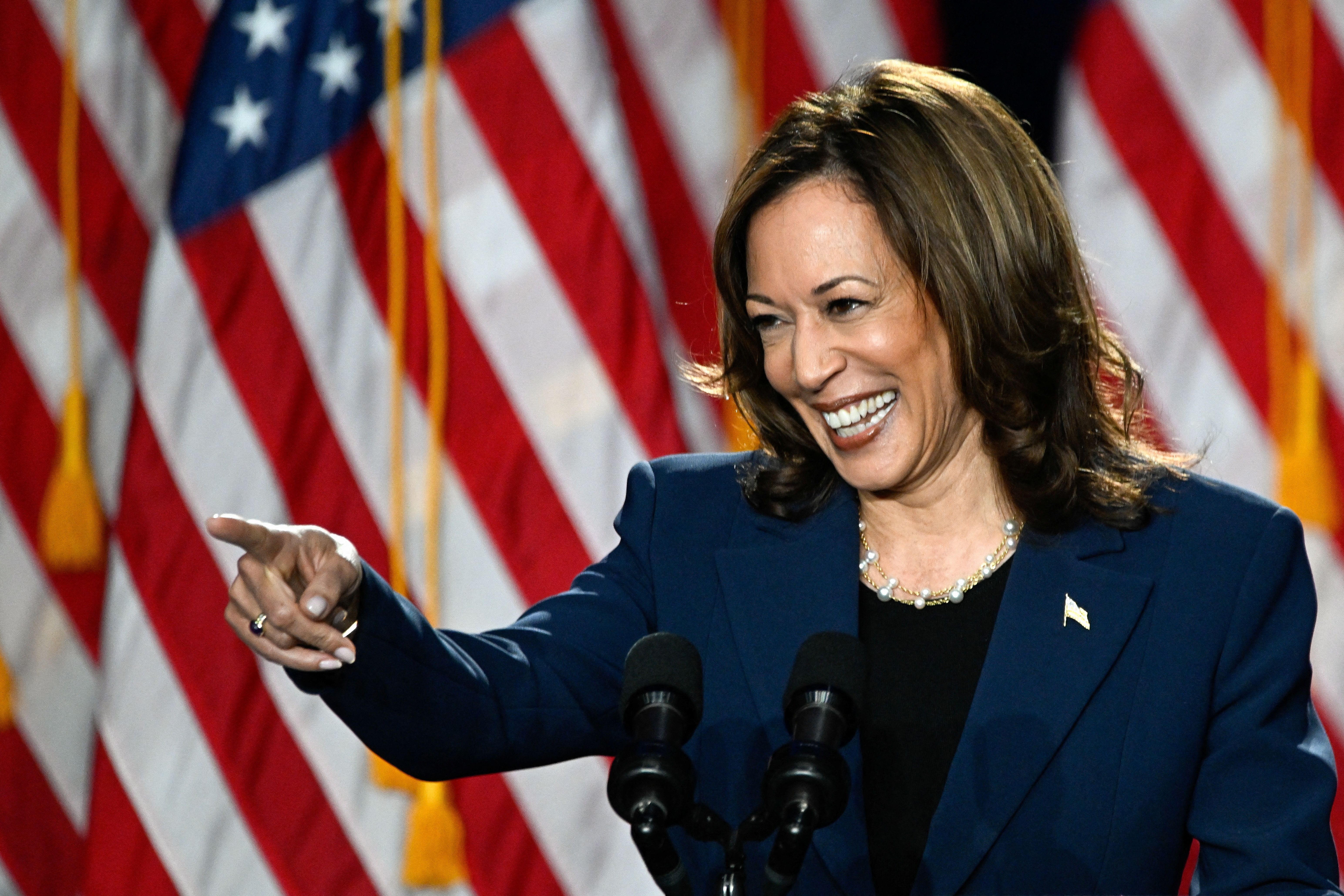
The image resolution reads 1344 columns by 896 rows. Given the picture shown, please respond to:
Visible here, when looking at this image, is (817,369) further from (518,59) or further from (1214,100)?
(1214,100)

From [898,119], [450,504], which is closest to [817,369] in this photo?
[898,119]

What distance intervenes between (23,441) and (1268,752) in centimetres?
242

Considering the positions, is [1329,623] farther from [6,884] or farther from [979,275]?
[6,884]

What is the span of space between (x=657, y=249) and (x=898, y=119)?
143cm

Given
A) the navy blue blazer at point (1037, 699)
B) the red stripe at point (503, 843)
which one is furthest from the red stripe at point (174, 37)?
the navy blue blazer at point (1037, 699)

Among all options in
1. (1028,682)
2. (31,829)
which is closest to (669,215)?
(1028,682)

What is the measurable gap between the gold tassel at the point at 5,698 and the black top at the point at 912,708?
2.00 m

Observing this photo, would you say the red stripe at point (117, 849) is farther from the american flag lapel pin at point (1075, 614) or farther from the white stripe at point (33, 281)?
the american flag lapel pin at point (1075, 614)

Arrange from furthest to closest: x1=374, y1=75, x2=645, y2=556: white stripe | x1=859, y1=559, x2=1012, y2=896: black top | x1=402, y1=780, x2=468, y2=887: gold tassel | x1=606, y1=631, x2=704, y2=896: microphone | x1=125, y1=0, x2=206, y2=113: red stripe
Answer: x1=125, y1=0, x2=206, y2=113: red stripe
x1=374, y1=75, x2=645, y2=556: white stripe
x1=402, y1=780, x2=468, y2=887: gold tassel
x1=859, y1=559, x2=1012, y2=896: black top
x1=606, y1=631, x2=704, y2=896: microphone

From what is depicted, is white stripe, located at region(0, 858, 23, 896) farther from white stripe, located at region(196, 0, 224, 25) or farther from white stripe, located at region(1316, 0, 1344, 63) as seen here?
white stripe, located at region(1316, 0, 1344, 63)

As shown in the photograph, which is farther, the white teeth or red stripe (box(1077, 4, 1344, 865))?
red stripe (box(1077, 4, 1344, 865))

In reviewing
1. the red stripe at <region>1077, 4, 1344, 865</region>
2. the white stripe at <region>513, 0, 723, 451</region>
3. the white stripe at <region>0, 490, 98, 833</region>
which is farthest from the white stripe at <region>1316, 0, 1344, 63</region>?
the white stripe at <region>0, 490, 98, 833</region>

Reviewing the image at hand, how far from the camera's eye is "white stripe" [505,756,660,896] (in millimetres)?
2717

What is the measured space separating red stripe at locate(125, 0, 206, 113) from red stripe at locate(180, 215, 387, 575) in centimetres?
36
